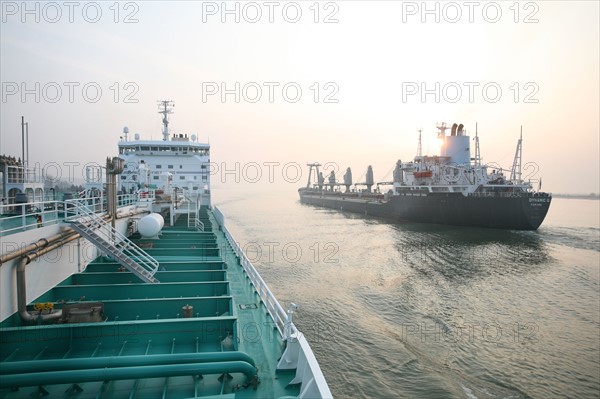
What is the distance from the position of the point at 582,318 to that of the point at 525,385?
690 centimetres

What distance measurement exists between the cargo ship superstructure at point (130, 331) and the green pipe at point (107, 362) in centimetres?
1

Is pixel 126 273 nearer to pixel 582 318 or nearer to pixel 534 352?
pixel 534 352

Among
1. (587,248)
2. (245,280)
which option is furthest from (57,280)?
(587,248)

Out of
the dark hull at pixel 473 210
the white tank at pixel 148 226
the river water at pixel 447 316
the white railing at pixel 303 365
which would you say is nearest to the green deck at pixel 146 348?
the white railing at pixel 303 365

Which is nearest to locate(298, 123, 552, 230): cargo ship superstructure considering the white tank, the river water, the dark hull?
the dark hull

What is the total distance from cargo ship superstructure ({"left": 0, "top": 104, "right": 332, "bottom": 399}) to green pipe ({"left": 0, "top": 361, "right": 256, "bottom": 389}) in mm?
14

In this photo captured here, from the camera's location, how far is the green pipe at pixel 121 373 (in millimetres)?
4441

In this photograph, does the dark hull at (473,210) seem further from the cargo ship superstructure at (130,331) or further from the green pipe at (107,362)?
the green pipe at (107,362)

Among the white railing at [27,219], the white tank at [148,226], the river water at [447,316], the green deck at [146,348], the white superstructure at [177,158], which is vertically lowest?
the river water at [447,316]

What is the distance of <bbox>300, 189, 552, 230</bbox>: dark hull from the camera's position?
3684cm

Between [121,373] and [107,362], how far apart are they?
378 millimetres

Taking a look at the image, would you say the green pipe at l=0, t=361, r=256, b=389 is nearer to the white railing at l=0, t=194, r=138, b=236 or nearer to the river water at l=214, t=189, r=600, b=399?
the white railing at l=0, t=194, r=138, b=236

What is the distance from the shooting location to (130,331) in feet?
20.7

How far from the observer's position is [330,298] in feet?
51.0
